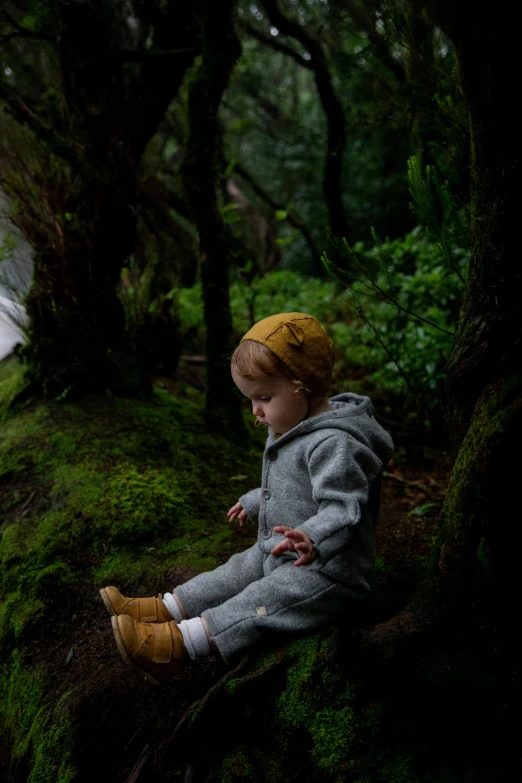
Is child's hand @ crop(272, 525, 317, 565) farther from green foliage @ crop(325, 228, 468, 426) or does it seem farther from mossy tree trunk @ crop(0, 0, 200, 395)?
mossy tree trunk @ crop(0, 0, 200, 395)

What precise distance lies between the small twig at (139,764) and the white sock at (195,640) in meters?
0.38

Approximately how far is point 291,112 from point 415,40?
42.0 feet

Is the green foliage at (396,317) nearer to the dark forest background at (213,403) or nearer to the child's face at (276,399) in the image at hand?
the dark forest background at (213,403)

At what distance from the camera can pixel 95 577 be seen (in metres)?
3.06

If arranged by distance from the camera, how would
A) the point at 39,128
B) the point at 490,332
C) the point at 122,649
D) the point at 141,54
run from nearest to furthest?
1. the point at 490,332
2. the point at 122,649
3. the point at 39,128
4. the point at 141,54

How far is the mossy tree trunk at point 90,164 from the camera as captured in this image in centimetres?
410

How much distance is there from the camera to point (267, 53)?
14469 mm

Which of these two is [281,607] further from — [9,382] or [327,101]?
[327,101]

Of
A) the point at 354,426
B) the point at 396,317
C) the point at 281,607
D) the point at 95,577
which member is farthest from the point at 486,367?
the point at 396,317

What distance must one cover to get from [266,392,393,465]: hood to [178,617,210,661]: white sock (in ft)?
2.63

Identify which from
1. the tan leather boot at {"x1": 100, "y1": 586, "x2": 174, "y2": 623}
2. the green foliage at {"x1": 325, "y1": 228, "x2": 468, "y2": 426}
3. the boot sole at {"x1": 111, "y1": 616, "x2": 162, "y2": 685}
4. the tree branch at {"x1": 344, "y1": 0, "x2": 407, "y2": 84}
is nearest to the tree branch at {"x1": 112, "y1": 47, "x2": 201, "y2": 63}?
the tree branch at {"x1": 344, "y1": 0, "x2": 407, "y2": 84}

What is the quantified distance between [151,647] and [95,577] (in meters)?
1.03

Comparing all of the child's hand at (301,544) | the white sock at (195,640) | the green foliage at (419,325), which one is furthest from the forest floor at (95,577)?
the green foliage at (419,325)

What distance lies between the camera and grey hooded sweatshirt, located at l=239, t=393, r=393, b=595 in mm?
2043
